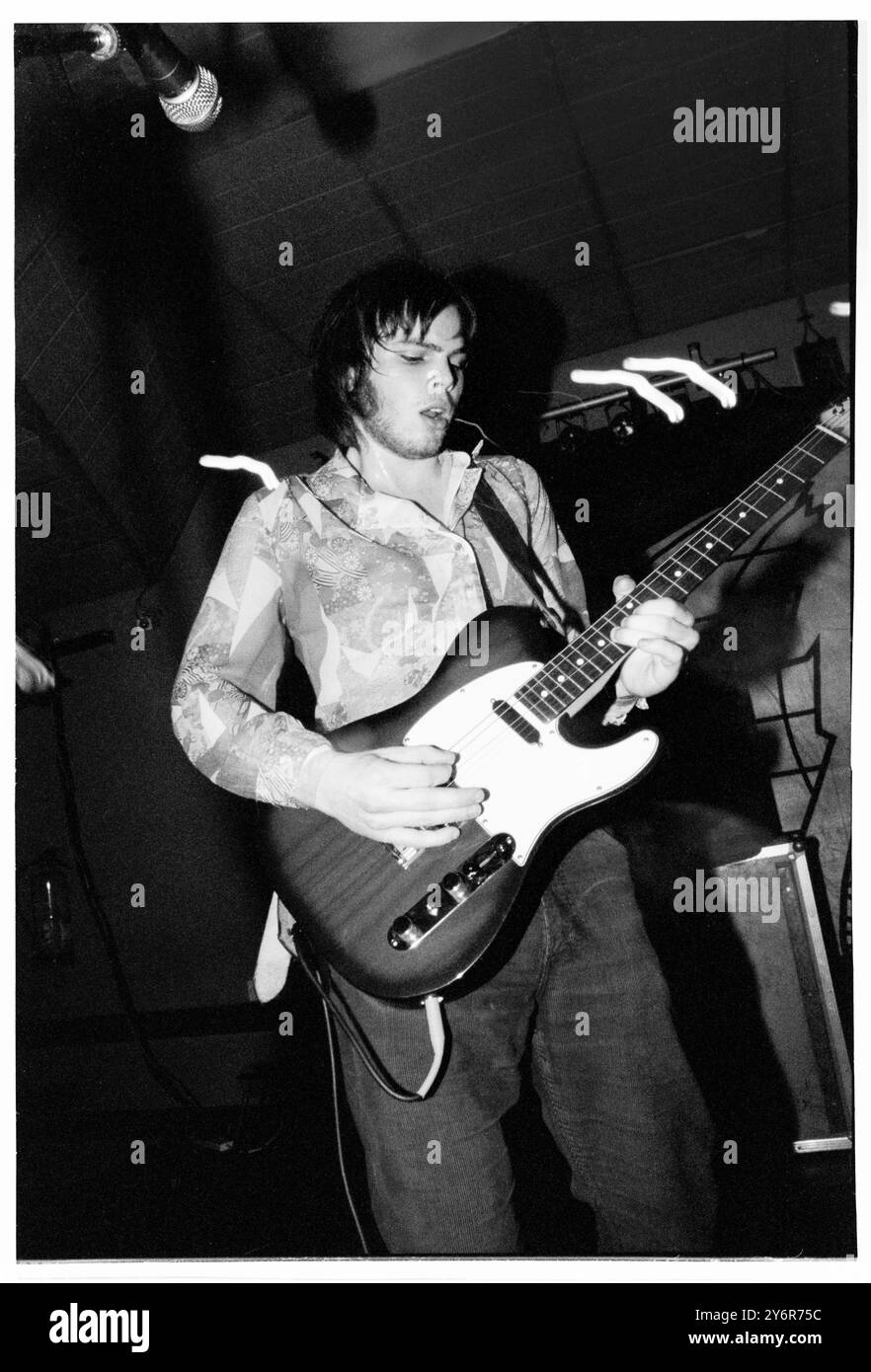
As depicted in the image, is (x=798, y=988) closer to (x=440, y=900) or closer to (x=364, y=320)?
(x=440, y=900)

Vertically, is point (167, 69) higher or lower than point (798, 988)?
higher

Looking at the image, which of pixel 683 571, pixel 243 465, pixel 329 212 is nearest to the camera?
pixel 683 571

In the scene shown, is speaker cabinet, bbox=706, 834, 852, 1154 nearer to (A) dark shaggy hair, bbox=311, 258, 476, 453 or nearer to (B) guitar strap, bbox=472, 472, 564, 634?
(B) guitar strap, bbox=472, 472, 564, 634

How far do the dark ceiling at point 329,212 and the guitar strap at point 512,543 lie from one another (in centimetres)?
77

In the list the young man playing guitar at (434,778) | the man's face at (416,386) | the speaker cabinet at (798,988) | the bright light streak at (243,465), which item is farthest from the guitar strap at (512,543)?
the bright light streak at (243,465)

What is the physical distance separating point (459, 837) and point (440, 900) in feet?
0.31

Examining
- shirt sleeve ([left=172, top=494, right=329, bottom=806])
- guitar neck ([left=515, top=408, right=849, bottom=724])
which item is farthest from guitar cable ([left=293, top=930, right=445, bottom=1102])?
guitar neck ([left=515, top=408, right=849, bottom=724])

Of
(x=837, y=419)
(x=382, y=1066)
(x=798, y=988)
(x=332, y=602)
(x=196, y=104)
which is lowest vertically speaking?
(x=798, y=988)

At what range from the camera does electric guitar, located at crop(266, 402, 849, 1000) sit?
1109mm

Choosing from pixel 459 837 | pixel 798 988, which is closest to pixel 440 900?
pixel 459 837

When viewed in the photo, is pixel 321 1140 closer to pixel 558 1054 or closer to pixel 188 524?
pixel 558 1054

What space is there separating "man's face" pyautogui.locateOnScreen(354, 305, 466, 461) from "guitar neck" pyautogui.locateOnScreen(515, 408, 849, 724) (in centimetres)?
49

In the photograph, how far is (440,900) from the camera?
111cm

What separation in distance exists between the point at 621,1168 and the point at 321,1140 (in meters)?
1.19
